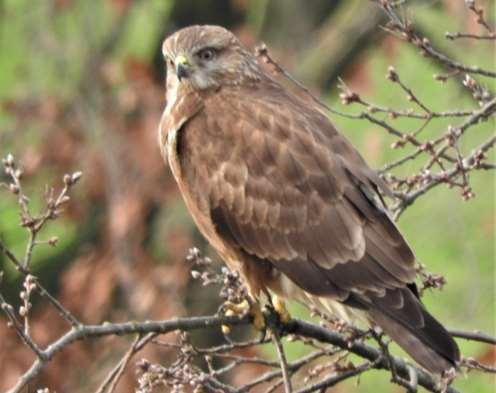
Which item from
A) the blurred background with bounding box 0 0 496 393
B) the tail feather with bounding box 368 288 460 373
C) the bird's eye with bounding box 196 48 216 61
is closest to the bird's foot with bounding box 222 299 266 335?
the tail feather with bounding box 368 288 460 373

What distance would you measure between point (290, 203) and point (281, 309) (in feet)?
1.40

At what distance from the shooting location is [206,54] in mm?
6855

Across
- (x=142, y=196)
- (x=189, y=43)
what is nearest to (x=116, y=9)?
(x=142, y=196)

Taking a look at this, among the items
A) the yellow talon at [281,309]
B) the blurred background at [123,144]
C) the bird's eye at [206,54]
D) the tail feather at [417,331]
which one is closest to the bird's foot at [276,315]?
the yellow talon at [281,309]

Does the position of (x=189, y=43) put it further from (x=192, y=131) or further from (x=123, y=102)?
(x=123, y=102)

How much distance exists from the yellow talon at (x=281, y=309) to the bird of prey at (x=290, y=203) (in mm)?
40

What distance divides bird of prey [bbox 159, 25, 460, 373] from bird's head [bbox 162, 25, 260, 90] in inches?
9.4

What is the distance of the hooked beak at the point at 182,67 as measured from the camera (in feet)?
21.8

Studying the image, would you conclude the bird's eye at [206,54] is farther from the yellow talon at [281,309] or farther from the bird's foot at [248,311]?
the bird's foot at [248,311]

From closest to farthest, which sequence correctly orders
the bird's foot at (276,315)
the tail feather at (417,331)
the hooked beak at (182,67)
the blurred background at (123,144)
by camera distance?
the tail feather at (417,331)
the bird's foot at (276,315)
the hooked beak at (182,67)
the blurred background at (123,144)

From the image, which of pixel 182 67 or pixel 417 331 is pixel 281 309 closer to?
pixel 417 331

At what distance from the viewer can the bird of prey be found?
19.0ft

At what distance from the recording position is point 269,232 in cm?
607

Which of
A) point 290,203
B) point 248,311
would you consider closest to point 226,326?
point 248,311
